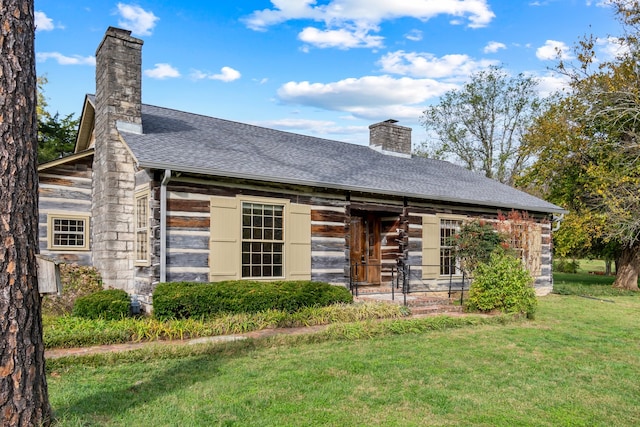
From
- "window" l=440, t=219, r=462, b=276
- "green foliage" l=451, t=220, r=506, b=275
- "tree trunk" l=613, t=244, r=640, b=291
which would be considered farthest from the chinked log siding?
"tree trunk" l=613, t=244, r=640, b=291

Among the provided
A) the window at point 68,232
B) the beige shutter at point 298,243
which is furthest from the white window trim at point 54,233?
the beige shutter at point 298,243

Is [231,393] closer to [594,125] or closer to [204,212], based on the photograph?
[204,212]

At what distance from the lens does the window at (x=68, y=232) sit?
1195 cm

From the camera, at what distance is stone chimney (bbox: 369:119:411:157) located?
59.1ft

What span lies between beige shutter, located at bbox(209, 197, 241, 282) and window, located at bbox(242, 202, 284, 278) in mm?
253

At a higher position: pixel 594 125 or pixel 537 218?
pixel 594 125

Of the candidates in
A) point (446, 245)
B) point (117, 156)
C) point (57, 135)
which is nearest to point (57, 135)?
point (57, 135)

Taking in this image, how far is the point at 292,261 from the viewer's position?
11.1m

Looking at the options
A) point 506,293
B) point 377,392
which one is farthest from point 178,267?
point 506,293

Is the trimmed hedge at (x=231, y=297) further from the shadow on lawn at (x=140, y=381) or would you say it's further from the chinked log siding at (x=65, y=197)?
the chinked log siding at (x=65, y=197)

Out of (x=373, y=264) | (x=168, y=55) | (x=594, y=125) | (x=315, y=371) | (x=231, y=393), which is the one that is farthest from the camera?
(x=594, y=125)

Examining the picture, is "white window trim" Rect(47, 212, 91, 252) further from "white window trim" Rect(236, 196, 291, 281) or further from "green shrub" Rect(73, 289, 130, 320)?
"white window trim" Rect(236, 196, 291, 281)

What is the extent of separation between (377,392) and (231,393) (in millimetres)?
1601

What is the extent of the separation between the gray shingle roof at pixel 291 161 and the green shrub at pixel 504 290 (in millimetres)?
3130
